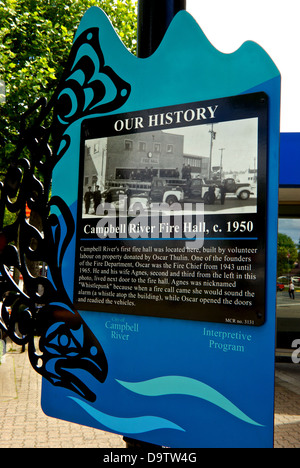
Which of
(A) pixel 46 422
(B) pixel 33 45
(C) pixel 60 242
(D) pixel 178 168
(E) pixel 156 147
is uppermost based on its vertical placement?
(B) pixel 33 45

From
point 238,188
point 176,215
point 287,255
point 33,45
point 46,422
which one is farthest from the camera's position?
point 33,45

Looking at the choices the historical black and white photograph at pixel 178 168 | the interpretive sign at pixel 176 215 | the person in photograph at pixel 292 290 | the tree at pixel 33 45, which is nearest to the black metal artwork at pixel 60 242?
the interpretive sign at pixel 176 215

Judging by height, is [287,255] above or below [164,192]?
below

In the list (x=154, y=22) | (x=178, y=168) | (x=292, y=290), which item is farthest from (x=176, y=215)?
(x=292, y=290)

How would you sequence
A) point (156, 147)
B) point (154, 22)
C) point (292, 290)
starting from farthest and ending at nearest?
point (292, 290) → point (154, 22) → point (156, 147)

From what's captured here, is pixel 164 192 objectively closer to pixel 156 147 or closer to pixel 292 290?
pixel 156 147

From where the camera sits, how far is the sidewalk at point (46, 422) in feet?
20.2

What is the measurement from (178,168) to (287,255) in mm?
9022

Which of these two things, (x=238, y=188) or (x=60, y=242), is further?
(x=60, y=242)

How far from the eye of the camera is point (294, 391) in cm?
904

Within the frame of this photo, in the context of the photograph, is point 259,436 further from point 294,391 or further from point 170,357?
point 294,391

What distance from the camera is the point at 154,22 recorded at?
3467mm

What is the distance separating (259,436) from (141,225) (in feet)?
4.49

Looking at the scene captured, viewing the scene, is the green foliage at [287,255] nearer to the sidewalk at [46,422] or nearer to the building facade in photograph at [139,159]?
the sidewalk at [46,422]
